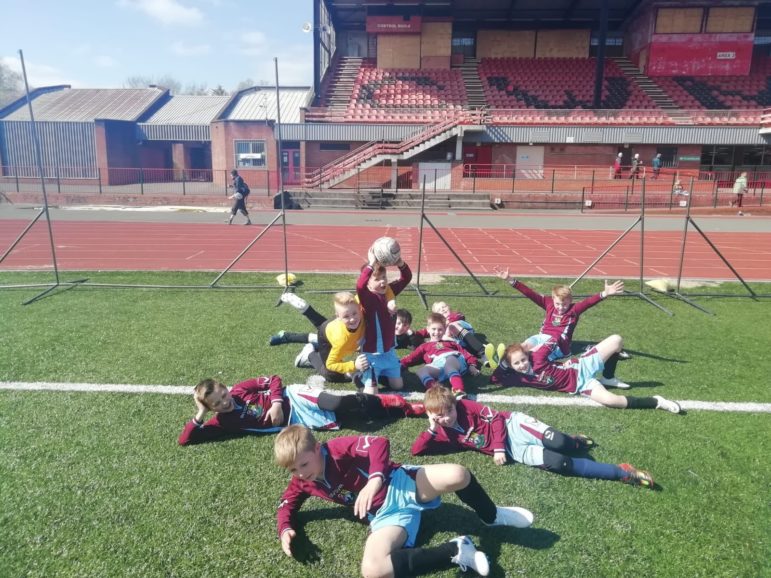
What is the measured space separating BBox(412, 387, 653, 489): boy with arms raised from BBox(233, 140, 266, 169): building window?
111 feet

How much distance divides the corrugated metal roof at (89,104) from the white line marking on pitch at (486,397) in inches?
1512

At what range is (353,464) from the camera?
3.30m

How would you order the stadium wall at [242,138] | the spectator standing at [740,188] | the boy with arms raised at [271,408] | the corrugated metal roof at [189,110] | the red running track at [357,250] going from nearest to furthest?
the boy with arms raised at [271,408]
the red running track at [357,250]
the spectator standing at [740,188]
the stadium wall at [242,138]
the corrugated metal roof at [189,110]

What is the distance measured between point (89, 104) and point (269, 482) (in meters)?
44.7

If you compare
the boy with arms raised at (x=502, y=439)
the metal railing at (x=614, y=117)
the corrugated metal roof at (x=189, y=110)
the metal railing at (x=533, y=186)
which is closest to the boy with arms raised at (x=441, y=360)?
the boy with arms raised at (x=502, y=439)

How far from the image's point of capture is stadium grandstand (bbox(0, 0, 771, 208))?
28797 millimetres

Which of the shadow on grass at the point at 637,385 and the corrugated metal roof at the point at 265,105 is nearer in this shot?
the shadow on grass at the point at 637,385

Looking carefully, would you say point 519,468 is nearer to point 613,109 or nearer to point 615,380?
point 615,380

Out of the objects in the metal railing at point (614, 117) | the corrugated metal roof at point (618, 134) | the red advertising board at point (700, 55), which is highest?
the red advertising board at point (700, 55)

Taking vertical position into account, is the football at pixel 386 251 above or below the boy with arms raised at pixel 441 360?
above

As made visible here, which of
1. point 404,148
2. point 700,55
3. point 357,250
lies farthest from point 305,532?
point 700,55

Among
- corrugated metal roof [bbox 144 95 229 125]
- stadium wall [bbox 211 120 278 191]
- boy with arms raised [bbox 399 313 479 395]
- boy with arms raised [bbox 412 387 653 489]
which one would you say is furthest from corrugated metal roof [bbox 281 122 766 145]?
boy with arms raised [bbox 412 387 653 489]

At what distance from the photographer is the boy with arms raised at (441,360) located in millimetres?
5285

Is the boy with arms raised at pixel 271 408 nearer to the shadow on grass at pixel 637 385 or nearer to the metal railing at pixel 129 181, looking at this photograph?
the shadow on grass at pixel 637 385
